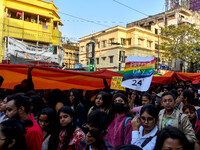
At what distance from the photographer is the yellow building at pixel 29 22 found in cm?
1636

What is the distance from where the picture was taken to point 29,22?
1762 cm

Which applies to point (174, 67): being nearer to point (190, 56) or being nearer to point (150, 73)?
point (190, 56)

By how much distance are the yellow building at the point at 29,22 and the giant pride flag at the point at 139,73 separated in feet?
47.1

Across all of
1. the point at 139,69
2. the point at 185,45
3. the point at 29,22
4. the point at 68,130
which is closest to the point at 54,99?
the point at 68,130

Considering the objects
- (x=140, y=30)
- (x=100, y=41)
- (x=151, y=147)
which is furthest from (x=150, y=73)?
(x=100, y=41)

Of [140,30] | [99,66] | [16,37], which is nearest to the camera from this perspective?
[16,37]

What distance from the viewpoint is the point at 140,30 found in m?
29.0

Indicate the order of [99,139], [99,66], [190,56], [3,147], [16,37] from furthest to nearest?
[99,66] < [190,56] < [16,37] < [99,139] < [3,147]

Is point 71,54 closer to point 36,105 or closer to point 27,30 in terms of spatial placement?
point 27,30

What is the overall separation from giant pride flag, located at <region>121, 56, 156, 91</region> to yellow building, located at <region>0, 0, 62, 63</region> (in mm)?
14353

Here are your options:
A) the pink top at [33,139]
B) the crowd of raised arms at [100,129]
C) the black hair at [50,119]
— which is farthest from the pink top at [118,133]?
the pink top at [33,139]

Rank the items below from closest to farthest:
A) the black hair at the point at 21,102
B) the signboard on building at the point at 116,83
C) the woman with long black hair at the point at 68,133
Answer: the woman with long black hair at the point at 68,133
the black hair at the point at 21,102
the signboard on building at the point at 116,83

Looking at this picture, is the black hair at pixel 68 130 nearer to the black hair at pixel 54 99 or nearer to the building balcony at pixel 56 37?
the black hair at pixel 54 99

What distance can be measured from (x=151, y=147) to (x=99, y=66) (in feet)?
98.1
